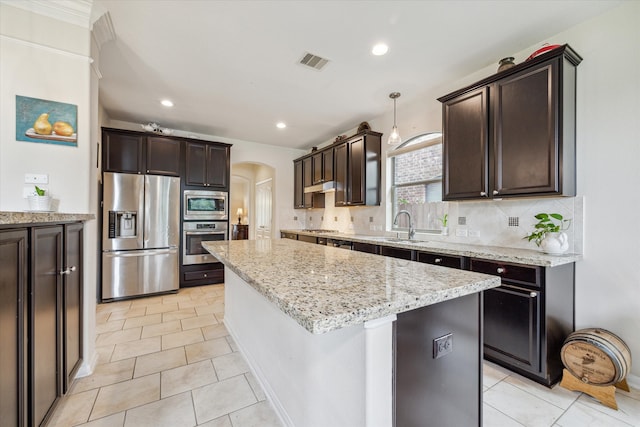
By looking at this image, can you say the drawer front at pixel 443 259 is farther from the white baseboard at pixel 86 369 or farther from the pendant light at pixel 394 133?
the white baseboard at pixel 86 369

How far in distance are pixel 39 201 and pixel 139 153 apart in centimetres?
247

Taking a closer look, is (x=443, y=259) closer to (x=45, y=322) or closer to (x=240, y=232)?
(x=45, y=322)

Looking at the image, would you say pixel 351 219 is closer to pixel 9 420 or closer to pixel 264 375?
pixel 264 375

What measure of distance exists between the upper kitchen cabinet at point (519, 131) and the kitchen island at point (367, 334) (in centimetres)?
141

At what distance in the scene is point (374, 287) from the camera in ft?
3.14

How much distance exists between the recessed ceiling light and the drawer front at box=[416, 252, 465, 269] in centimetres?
192

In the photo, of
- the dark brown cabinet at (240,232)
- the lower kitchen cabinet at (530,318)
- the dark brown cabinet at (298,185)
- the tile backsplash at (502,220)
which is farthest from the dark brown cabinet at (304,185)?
the lower kitchen cabinet at (530,318)

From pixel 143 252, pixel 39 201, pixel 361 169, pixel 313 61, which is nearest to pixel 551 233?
pixel 361 169

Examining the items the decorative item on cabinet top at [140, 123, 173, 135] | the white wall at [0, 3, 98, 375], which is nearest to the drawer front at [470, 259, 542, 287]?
the white wall at [0, 3, 98, 375]

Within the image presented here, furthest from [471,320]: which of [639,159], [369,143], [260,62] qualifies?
[369,143]

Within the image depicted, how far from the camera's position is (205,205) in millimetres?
4391

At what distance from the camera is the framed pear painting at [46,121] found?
1752mm

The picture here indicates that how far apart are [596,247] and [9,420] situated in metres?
3.47

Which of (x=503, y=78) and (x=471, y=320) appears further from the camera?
(x=503, y=78)
